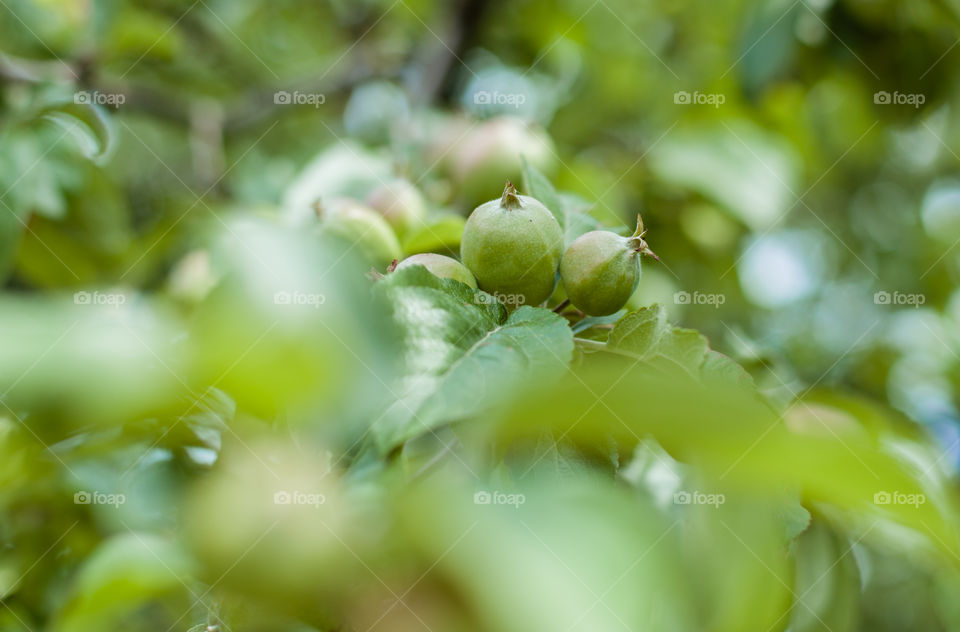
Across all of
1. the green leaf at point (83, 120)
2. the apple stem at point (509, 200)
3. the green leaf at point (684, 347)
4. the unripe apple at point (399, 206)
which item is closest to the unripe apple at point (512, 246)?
the apple stem at point (509, 200)

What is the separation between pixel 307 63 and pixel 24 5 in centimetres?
123

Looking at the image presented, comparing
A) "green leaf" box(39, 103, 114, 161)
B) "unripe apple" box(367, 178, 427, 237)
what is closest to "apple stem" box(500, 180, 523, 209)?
"unripe apple" box(367, 178, 427, 237)

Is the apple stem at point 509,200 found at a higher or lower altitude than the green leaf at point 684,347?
higher

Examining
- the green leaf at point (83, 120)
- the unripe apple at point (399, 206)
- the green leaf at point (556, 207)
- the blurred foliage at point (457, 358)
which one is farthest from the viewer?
the green leaf at point (83, 120)

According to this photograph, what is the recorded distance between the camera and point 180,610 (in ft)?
2.05

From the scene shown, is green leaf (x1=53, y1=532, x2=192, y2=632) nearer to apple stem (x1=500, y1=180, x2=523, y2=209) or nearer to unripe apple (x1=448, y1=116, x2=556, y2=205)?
apple stem (x1=500, y1=180, x2=523, y2=209)

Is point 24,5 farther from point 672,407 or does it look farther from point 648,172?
point 672,407

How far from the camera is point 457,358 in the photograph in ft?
1.49

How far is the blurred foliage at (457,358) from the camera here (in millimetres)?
374

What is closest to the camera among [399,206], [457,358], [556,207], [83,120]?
[457,358]

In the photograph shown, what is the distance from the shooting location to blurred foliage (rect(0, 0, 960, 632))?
0.37m

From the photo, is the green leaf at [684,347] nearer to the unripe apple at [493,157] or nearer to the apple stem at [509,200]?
the apple stem at [509,200]

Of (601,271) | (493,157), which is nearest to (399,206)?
(493,157)

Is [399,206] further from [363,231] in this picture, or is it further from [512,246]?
[512,246]
